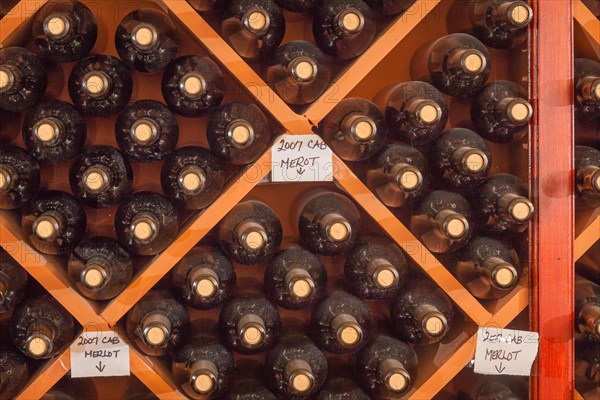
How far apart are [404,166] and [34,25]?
0.71 m

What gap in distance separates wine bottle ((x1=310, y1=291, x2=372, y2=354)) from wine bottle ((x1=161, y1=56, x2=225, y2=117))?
17.4 inches

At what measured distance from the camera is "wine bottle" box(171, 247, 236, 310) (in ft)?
Answer: 3.50

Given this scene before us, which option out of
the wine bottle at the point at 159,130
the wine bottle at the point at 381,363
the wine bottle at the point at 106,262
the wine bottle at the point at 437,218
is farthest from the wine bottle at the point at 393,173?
Answer: the wine bottle at the point at 106,262

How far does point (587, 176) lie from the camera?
112 centimetres

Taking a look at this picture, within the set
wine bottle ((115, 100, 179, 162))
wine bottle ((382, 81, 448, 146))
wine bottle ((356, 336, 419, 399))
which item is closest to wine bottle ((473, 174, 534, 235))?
wine bottle ((382, 81, 448, 146))

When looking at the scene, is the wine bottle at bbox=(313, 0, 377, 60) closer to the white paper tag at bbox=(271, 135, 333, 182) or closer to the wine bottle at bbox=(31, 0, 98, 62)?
the white paper tag at bbox=(271, 135, 333, 182)

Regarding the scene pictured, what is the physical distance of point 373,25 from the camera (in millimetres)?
1121

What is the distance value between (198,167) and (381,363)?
50cm

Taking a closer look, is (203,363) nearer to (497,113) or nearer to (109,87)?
(109,87)

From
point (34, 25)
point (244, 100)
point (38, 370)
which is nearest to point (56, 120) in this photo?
point (34, 25)

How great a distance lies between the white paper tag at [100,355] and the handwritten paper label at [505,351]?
2.19 feet

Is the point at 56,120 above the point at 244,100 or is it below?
below

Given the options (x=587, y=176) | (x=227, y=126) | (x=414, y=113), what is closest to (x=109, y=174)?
(x=227, y=126)

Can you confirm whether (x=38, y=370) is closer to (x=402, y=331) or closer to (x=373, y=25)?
(x=402, y=331)
